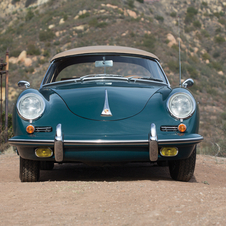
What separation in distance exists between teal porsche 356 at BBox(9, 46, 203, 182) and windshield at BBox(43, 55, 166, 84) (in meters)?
0.79

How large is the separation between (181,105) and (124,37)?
92.3 feet

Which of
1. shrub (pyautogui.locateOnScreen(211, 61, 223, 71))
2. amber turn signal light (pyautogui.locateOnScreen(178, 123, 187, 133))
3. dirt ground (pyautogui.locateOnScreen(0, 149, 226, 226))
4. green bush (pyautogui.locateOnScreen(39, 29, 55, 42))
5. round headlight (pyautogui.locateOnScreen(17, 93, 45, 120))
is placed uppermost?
green bush (pyautogui.locateOnScreen(39, 29, 55, 42))

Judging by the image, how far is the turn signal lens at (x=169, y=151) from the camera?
3.11 m

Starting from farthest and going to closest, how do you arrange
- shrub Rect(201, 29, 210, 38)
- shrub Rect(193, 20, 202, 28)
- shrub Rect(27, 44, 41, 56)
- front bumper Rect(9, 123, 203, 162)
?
1. shrub Rect(193, 20, 202, 28)
2. shrub Rect(201, 29, 210, 38)
3. shrub Rect(27, 44, 41, 56)
4. front bumper Rect(9, 123, 203, 162)

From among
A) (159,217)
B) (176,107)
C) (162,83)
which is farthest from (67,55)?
(159,217)

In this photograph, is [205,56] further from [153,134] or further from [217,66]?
[153,134]

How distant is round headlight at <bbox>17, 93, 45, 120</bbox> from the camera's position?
3186mm

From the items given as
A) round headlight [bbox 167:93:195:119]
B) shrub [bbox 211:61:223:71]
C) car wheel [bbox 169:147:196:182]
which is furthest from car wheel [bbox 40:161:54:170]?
shrub [bbox 211:61:223:71]

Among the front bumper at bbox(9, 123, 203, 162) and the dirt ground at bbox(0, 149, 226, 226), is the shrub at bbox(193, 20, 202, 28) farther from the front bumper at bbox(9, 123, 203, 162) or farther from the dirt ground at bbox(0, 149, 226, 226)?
the dirt ground at bbox(0, 149, 226, 226)

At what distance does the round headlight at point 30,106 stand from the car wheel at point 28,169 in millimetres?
580

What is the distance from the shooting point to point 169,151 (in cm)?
313

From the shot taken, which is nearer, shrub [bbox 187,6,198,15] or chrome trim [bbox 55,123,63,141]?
chrome trim [bbox 55,123,63,141]

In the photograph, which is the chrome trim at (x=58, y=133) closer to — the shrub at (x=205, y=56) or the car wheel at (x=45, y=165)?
the car wheel at (x=45, y=165)

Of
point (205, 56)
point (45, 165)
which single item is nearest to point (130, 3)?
point (205, 56)
